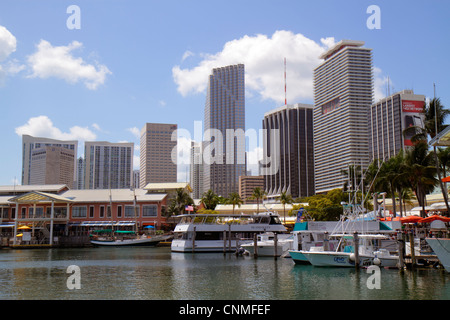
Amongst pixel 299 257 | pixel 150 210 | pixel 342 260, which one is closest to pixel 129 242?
pixel 150 210

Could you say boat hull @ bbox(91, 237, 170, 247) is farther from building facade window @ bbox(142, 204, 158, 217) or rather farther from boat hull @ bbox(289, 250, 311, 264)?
boat hull @ bbox(289, 250, 311, 264)

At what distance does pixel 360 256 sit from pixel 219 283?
13358 mm

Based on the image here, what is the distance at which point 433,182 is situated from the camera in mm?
59906

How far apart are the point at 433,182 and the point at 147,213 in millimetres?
57432

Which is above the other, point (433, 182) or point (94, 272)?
point (433, 182)

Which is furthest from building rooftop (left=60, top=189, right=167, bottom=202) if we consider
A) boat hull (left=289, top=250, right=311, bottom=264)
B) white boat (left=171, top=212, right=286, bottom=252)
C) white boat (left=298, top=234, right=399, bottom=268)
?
white boat (left=298, top=234, right=399, bottom=268)

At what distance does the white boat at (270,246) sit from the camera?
54.3 m

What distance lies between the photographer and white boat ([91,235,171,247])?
8062 centimetres

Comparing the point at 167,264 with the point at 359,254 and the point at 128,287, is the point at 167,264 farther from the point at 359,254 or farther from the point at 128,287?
the point at 359,254

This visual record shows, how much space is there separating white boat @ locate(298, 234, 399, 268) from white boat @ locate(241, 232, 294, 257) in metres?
11.9

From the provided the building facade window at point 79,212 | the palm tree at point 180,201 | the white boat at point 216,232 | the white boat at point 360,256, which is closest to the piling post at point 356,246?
the white boat at point 360,256

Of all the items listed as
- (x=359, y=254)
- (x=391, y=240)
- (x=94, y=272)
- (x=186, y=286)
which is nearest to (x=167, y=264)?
(x=94, y=272)

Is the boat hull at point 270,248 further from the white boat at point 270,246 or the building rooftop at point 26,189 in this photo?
the building rooftop at point 26,189
